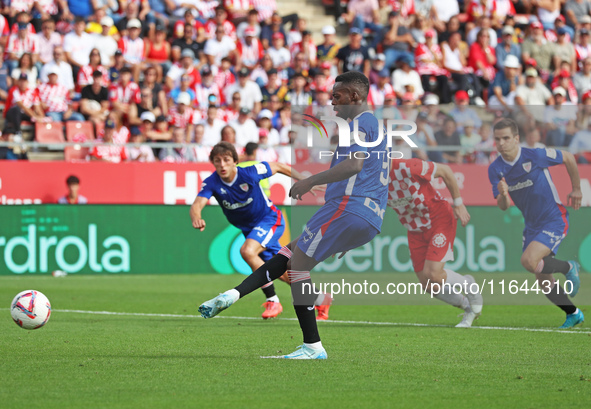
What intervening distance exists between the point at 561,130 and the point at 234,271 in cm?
764

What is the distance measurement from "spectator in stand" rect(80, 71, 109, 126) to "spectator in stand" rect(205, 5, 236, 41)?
12.4ft

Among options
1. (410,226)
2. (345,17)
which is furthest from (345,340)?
(345,17)

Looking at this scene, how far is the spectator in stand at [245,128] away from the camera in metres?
19.6

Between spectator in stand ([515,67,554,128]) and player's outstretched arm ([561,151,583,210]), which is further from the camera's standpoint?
spectator in stand ([515,67,554,128])

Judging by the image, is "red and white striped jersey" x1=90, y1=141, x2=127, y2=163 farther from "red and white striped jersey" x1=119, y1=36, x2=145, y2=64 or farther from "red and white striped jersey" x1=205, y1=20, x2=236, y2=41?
"red and white striped jersey" x1=205, y1=20, x2=236, y2=41

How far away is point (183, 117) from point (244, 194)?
862 centimetres

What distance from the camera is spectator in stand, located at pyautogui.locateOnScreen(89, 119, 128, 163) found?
17938 millimetres

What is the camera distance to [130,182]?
18172 mm

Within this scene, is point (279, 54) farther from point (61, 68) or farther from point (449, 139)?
point (61, 68)

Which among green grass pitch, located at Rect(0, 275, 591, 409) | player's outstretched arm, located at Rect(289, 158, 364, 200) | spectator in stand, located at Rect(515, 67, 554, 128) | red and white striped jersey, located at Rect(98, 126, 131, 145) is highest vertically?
spectator in stand, located at Rect(515, 67, 554, 128)

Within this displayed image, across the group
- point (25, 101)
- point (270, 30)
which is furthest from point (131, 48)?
point (270, 30)

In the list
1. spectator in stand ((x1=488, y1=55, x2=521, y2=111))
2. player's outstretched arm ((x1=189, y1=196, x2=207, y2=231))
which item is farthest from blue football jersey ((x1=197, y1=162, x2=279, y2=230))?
spectator in stand ((x1=488, y1=55, x2=521, y2=111))

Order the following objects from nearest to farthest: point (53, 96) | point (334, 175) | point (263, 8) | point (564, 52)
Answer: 1. point (334, 175)
2. point (53, 96)
3. point (263, 8)
4. point (564, 52)

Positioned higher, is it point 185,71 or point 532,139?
point 185,71
